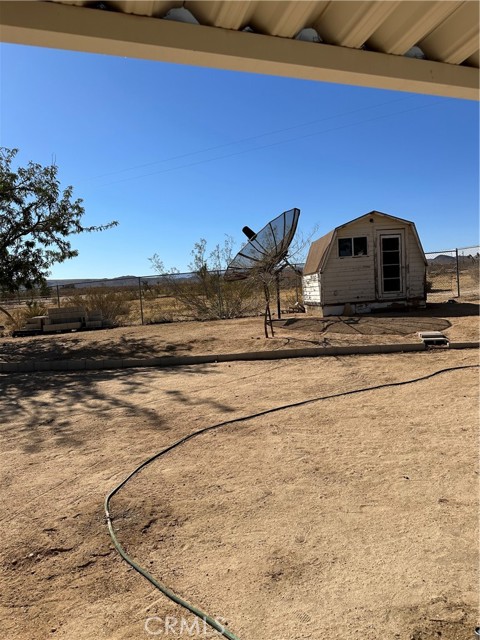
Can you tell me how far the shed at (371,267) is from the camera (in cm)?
1462

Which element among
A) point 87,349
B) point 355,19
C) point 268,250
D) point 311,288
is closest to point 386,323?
point 268,250

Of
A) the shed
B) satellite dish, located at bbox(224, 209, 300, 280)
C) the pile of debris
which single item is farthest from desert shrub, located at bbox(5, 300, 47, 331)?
the shed

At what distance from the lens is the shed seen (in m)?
14.6

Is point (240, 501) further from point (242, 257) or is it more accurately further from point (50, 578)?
point (242, 257)

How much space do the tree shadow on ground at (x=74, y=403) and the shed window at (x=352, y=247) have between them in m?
8.10

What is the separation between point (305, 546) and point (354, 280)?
1302cm

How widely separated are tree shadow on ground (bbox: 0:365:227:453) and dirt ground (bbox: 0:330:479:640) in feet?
0.15

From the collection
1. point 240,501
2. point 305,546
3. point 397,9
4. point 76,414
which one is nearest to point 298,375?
point 76,414

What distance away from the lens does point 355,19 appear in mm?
1994

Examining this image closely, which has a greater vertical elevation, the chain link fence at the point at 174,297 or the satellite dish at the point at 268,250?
the satellite dish at the point at 268,250

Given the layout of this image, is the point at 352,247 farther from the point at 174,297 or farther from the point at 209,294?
the point at 174,297

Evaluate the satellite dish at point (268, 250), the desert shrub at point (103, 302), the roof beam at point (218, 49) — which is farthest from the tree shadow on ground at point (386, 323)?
the roof beam at point (218, 49)

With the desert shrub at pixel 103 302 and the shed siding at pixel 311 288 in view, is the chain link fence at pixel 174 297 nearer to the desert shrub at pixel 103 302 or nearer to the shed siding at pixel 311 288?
the desert shrub at pixel 103 302

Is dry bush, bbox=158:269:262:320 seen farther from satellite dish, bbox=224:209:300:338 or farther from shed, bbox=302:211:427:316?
shed, bbox=302:211:427:316
